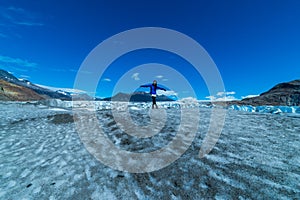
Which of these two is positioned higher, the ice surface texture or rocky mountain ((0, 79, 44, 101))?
rocky mountain ((0, 79, 44, 101))

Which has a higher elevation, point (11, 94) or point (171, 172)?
point (11, 94)

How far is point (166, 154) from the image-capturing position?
13.8 feet

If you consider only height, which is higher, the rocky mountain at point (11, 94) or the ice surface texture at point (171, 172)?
the rocky mountain at point (11, 94)

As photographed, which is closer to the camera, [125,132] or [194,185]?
[194,185]

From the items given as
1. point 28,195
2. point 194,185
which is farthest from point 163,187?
point 28,195

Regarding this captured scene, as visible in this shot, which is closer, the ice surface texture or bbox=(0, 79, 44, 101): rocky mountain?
the ice surface texture

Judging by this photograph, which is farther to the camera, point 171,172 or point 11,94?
point 11,94

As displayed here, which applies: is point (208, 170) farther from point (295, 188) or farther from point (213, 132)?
point (213, 132)

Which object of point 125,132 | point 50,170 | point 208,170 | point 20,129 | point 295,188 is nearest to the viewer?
point 295,188

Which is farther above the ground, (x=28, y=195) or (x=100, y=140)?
(x=100, y=140)

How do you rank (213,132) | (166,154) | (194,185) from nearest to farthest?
1. (194,185)
2. (166,154)
3. (213,132)

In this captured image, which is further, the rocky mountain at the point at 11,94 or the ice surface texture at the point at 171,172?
the rocky mountain at the point at 11,94

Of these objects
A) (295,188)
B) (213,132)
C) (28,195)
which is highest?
(213,132)

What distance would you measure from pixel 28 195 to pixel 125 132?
147 inches
